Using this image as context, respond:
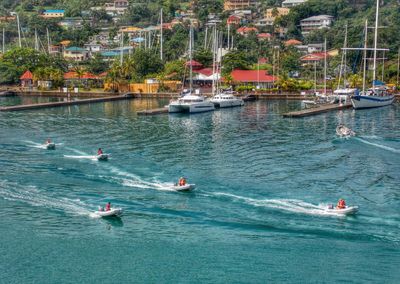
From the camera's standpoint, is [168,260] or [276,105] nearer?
[168,260]

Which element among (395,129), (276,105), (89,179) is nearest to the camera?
(89,179)

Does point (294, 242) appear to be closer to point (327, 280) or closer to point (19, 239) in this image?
point (327, 280)

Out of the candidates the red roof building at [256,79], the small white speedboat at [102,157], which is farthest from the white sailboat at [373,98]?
the small white speedboat at [102,157]

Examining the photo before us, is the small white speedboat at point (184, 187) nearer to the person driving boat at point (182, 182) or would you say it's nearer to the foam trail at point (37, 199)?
the person driving boat at point (182, 182)

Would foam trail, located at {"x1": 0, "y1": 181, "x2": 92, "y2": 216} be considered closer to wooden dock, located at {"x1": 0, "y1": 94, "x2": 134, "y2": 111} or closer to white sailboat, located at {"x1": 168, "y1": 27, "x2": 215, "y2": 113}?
white sailboat, located at {"x1": 168, "y1": 27, "x2": 215, "y2": 113}

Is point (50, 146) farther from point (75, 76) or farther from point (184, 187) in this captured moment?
point (75, 76)

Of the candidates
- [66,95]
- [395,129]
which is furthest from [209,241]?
[66,95]
